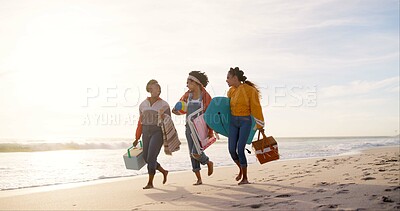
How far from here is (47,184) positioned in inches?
298

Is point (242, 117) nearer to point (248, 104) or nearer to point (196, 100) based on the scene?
point (248, 104)

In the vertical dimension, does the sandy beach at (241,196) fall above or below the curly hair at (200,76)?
below

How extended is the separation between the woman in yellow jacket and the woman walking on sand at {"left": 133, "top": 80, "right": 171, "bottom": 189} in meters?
1.18

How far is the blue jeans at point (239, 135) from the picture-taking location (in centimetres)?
638

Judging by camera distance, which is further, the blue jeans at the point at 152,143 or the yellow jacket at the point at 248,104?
the blue jeans at the point at 152,143

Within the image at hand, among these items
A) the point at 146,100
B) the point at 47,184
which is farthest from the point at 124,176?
the point at 146,100

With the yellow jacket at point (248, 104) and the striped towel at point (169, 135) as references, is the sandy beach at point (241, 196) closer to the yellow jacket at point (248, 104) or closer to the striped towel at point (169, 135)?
the striped towel at point (169, 135)

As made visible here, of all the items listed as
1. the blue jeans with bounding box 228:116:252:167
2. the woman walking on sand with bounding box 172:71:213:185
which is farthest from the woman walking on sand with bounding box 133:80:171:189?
the blue jeans with bounding box 228:116:252:167

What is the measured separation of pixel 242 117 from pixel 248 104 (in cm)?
22

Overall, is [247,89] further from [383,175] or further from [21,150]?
[21,150]

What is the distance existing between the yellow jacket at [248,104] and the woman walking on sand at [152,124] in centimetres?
124

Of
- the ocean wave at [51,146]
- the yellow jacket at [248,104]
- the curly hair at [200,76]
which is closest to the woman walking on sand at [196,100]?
the curly hair at [200,76]

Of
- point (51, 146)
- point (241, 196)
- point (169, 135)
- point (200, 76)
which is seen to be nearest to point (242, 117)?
point (200, 76)

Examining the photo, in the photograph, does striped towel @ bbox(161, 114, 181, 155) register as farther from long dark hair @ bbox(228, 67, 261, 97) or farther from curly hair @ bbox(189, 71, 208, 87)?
long dark hair @ bbox(228, 67, 261, 97)
